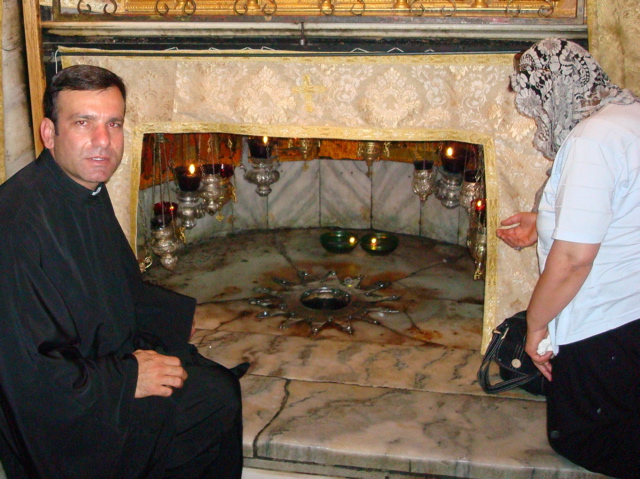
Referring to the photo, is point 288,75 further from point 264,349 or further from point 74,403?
point 74,403

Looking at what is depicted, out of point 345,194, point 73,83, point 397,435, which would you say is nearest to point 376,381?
point 397,435

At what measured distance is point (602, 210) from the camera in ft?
5.67

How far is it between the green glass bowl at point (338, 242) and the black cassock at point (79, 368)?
2.21 m

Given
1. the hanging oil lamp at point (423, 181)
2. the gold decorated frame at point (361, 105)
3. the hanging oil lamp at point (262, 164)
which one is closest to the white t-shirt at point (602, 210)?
the gold decorated frame at point (361, 105)

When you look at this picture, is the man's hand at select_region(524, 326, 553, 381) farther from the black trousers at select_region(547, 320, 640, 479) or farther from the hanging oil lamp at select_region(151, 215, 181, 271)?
the hanging oil lamp at select_region(151, 215, 181, 271)

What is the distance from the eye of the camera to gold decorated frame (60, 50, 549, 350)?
8.50 ft

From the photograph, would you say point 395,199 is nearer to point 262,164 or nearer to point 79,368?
point 262,164

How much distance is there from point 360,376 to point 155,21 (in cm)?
178

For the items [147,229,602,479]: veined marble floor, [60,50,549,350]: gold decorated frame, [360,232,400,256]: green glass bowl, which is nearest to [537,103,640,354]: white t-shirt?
[147,229,602,479]: veined marble floor

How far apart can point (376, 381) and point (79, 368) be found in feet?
4.35

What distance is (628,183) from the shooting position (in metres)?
1.77

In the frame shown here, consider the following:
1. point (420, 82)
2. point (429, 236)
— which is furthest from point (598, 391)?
point (429, 236)

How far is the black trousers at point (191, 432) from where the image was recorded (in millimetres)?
1867

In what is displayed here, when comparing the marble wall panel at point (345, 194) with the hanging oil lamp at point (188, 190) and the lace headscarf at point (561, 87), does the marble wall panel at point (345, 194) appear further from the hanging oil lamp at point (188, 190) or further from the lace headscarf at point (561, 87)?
the lace headscarf at point (561, 87)
